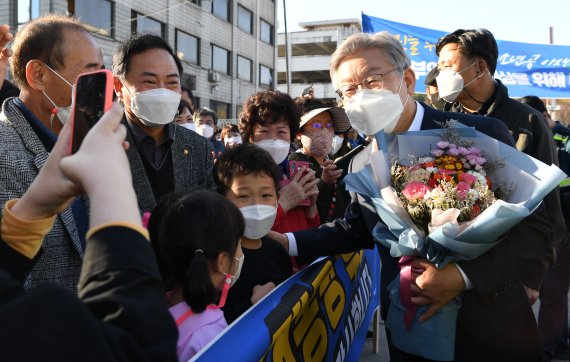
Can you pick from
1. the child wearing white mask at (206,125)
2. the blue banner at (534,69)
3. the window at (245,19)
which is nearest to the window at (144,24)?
the window at (245,19)

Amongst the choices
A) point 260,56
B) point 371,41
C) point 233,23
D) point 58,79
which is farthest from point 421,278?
point 260,56

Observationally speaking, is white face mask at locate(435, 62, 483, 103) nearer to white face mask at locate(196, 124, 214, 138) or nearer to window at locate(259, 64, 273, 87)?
white face mask at locate(196, 124, 214, 138)

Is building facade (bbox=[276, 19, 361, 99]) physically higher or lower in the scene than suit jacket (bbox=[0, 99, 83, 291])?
higher

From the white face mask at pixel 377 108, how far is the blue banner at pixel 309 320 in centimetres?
83

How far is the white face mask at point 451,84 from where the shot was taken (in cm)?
398

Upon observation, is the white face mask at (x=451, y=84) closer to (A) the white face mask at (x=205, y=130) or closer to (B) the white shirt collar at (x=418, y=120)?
(B) the white shirt collar at (x=418, y=120)

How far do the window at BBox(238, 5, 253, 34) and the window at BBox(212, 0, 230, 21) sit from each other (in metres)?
1.15

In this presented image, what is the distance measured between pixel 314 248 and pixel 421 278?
30.8 inches

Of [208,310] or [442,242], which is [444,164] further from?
[208,310]

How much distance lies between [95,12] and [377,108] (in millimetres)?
16326

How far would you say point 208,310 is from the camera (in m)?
1.91

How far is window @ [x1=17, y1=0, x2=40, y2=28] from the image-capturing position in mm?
13680

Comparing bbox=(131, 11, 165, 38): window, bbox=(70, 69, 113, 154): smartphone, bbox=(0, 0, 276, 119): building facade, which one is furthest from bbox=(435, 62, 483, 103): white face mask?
bbox=(131, 11, 165, 38): window

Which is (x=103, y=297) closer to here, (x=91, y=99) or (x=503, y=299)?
(x=91, y=99)
